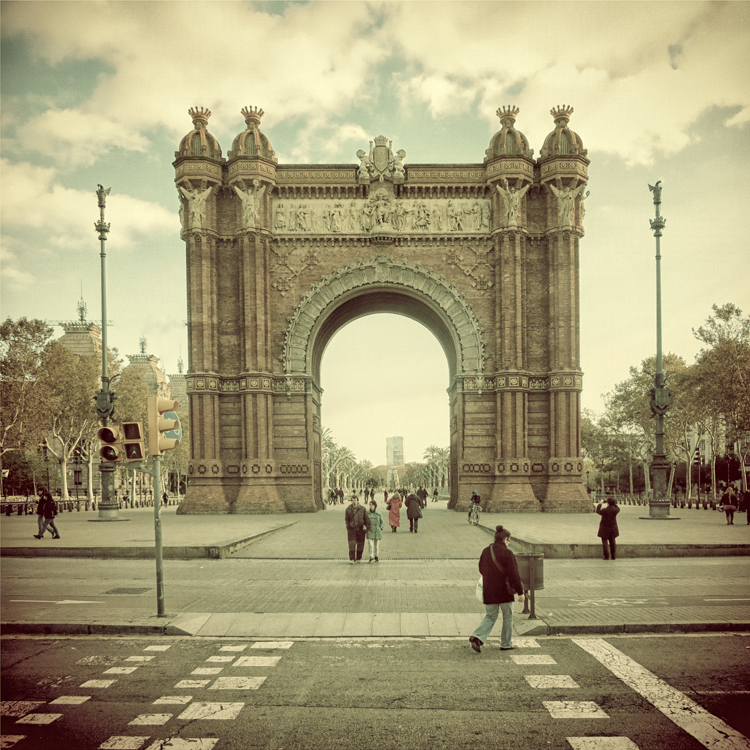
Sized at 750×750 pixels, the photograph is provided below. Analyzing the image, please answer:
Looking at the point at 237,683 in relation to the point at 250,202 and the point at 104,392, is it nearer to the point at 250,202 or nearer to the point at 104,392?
the point at 104,392

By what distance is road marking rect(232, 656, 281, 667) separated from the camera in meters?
9.14

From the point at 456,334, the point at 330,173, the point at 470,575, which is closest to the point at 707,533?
the point at 470,575

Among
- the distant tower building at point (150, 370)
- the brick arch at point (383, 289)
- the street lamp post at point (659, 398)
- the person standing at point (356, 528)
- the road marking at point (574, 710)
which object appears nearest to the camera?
the road marking at point (574, 710)

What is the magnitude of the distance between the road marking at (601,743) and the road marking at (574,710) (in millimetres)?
555

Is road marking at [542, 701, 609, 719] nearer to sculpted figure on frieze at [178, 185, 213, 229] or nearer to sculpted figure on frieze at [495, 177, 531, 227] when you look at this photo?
sculpted figure on frieze at [495, 177, 531, 227]

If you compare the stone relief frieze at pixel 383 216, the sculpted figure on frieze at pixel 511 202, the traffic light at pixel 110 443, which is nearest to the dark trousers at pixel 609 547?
the traffic light at pixel 110 443

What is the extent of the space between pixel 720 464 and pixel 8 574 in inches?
3039

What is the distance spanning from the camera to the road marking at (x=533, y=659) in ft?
30.0

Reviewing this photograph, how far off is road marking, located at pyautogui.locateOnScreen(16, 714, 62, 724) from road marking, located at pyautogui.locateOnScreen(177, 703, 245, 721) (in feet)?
4.20

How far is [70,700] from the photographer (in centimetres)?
774

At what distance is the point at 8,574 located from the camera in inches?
653

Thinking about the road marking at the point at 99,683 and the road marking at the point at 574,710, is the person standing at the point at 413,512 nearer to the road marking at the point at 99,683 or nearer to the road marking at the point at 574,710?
the road marking at the point at 99,683

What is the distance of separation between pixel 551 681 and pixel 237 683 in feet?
12.3

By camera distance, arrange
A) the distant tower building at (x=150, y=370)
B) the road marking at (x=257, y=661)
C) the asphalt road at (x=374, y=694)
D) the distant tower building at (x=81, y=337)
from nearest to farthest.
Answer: the asphalt road at (x=374, y=694), the road marking at (x=257, y=661), the distant tower building at (x=81, y=337), the distant tower building at (x=150, y=370)
